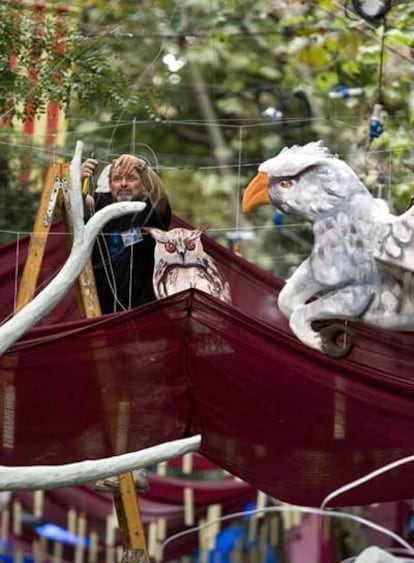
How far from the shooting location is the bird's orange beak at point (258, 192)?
554 centimetres

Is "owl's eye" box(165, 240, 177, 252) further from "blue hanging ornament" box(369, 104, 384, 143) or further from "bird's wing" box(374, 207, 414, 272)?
"blue hanging ornament" box(369, 104, 384, 143)

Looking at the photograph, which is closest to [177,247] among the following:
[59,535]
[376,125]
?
[376,125]

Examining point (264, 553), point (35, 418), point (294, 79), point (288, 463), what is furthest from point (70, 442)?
point (294, 79)

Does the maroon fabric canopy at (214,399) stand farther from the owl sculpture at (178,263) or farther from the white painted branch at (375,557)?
the white painted branch at (375,557)

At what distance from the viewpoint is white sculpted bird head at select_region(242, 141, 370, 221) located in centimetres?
548

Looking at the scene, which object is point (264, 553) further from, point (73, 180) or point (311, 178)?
point (73, 180)

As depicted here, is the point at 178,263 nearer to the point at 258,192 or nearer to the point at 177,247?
the point at 177,247

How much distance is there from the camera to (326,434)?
5211mm

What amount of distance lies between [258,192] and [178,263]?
0.42m

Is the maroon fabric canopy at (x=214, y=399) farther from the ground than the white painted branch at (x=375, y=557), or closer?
farther from the ground

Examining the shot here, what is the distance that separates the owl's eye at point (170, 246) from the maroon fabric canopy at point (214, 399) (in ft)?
1.79

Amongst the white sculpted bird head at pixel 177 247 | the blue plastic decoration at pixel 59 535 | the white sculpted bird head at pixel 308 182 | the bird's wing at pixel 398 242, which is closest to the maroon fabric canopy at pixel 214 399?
the bird's wing at pixel 398 242

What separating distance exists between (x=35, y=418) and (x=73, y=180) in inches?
30.5

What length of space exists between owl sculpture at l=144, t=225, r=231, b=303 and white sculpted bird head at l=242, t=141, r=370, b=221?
16.8 inches
